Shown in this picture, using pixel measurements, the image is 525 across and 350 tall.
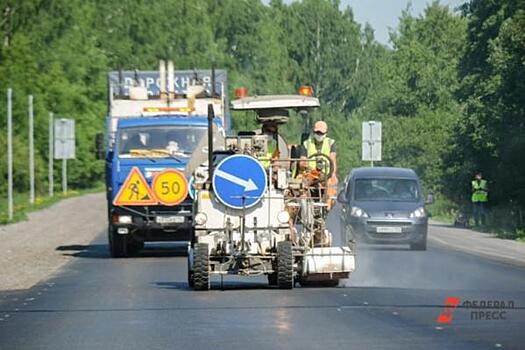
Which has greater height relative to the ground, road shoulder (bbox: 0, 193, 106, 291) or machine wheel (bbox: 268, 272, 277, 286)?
machine wheel (bbox: 268, 272, 277, 286)

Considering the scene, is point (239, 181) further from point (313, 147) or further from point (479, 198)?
point (479, 198)

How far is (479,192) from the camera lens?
163 ft

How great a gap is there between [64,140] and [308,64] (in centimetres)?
2591

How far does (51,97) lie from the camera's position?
3794 inches

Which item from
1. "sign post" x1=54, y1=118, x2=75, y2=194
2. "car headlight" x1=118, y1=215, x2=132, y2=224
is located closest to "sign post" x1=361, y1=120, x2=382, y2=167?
"car headlight" x1=118, y1=215, x2=132, y2=224

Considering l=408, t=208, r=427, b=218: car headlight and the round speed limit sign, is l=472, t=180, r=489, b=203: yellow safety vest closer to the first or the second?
l=408, t=208, r=427, b=218: car headlight

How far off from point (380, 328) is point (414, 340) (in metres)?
1.21

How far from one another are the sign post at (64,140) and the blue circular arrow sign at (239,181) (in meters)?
69.6

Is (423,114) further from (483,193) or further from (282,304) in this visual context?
(282,304)

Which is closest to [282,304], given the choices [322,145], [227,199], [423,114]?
[227,199]

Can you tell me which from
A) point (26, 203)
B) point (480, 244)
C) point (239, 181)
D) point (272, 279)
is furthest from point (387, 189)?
point (26, 203)

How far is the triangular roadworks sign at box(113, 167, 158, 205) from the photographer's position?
2925cm

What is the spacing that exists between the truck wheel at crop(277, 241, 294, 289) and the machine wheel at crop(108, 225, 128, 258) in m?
10.8
